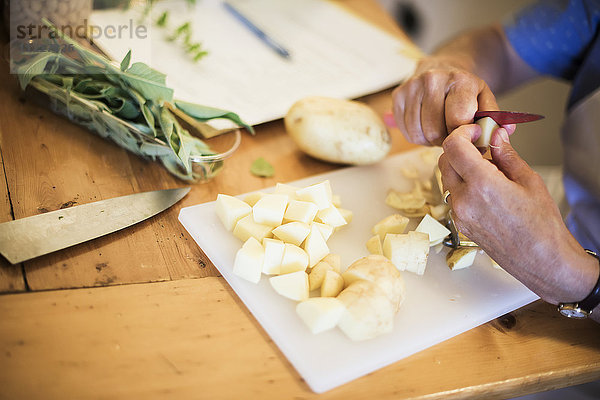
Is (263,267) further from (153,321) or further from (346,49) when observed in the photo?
(346,49)

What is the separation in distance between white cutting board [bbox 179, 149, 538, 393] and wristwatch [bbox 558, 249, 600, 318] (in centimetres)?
5

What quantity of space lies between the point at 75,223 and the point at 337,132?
0.48 meters

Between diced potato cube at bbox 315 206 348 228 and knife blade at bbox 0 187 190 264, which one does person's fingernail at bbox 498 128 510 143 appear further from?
knife blade at bbox 0 187 190 264

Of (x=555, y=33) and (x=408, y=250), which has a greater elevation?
(x=555, y=33)

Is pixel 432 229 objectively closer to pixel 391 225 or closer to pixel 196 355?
pixel 391 225

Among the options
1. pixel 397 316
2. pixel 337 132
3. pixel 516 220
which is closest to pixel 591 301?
pixel 516 220

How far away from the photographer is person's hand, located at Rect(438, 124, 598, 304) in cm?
71

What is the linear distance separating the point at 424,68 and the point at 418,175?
0.24 metres

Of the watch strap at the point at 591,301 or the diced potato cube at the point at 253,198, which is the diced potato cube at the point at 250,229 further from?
the watch strap at the point at 591,301

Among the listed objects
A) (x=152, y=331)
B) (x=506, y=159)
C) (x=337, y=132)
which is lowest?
(x=152, y=331)

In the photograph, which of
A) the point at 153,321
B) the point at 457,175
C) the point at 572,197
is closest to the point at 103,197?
the point at 153,321

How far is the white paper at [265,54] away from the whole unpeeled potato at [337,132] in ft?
0.37

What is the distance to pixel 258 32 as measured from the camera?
1.33m

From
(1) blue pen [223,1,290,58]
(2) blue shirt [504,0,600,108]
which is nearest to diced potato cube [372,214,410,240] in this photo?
(1) blue pen [223,1,290,58]
